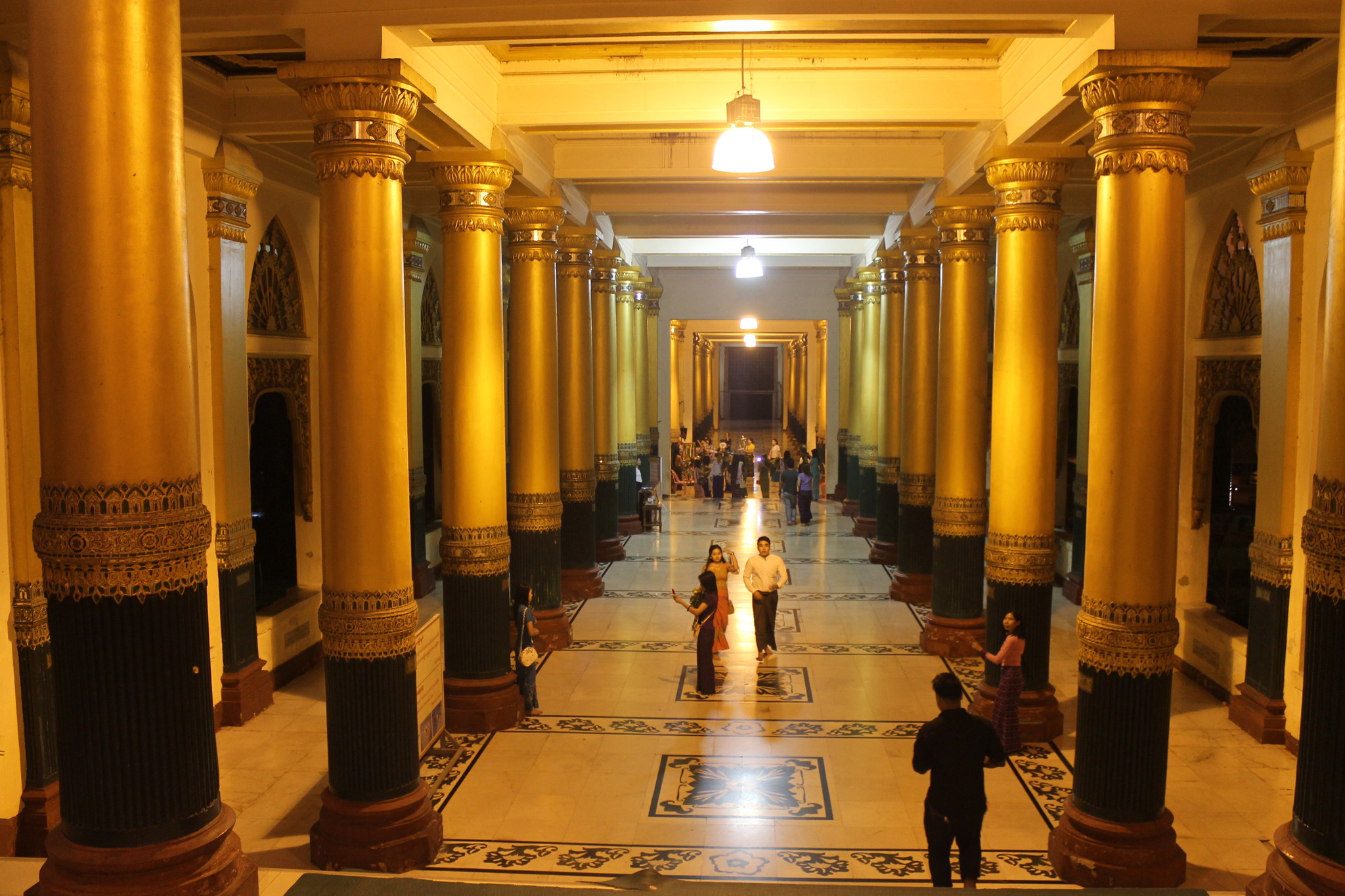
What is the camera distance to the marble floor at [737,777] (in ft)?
19.8

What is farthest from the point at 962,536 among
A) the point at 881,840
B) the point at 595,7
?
the point at 595,7

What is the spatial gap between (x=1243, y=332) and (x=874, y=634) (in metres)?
4.62

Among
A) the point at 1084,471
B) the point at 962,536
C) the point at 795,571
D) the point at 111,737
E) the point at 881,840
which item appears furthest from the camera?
the point at 795,571

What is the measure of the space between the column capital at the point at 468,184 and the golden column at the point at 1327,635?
216 inches

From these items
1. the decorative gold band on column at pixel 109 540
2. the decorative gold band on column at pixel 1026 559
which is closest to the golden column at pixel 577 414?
the decorative gold band on column at pixel 1026 559

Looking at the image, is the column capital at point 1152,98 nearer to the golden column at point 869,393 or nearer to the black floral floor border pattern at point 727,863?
the black floral floor border pattern at point 727,863

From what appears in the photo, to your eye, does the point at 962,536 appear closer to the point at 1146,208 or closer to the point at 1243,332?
the point at 1243,332

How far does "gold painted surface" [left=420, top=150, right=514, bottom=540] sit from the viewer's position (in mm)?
7789

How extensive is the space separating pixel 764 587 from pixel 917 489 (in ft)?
11.4

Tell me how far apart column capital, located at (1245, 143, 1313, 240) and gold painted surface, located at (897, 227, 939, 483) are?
4.51m

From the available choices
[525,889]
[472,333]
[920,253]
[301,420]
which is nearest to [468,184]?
[472,333]

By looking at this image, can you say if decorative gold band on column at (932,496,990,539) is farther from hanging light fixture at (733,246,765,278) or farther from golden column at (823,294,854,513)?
golden column at (823,294,854,513)

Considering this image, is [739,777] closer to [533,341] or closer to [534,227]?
[533,341]

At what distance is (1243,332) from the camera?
9.02 metres
